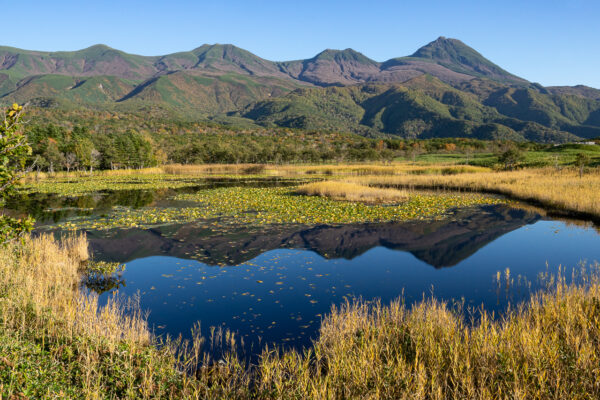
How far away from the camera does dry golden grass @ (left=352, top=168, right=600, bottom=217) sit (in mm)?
32059

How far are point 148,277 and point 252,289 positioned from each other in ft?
17.0

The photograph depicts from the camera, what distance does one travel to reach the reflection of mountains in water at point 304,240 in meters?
19.9

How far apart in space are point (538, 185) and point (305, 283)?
129 feet

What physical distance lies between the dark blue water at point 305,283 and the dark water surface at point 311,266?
0.05 metres

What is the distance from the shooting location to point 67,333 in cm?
884

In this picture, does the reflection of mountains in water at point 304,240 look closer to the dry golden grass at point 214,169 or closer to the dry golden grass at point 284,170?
the dry golden grass at point 284,170

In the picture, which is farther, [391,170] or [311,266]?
[391,170]

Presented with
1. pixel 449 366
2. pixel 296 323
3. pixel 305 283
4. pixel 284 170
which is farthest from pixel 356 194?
pixel 284 170

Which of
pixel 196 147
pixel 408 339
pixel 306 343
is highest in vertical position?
pixel 196 147

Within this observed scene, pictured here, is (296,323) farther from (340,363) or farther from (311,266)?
(311,266)

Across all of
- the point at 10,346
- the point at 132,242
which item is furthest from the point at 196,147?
the point at 10,346

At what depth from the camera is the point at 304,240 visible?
75.6ft

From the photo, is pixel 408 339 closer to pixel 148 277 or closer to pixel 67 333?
pixel 67 333

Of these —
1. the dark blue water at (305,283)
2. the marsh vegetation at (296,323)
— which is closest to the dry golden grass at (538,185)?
the marsh vegetation at (296,323)
